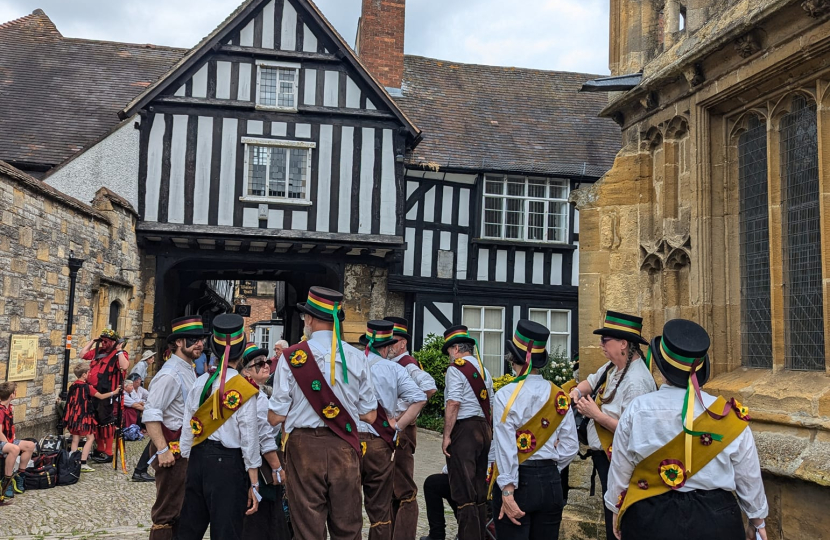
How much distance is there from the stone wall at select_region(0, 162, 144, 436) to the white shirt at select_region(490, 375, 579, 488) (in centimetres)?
694

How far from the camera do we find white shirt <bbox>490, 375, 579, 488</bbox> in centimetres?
440

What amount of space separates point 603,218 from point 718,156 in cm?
104

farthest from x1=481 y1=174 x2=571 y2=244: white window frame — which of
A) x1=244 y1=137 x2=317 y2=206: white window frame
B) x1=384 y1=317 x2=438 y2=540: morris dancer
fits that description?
x1=384 y1=317 x2=438 y2=540: morris dancer

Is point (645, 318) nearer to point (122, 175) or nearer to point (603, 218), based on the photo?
point (603, 218)

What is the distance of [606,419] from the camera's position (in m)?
4.14

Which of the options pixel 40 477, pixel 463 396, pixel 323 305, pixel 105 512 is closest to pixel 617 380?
pixel 323 305

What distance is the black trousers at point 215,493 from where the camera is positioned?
447 cm

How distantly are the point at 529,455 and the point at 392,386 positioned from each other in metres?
1.56

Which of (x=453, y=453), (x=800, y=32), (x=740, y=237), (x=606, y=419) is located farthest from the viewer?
(x=453, y=453)

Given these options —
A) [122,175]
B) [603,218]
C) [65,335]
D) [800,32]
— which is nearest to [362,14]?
[122,175]

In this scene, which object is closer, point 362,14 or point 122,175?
point 122,175

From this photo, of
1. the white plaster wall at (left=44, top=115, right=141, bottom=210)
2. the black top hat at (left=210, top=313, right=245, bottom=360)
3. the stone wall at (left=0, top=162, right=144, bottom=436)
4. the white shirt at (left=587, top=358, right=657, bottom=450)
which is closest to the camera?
the white shirt at (left=587, top=358, right=657, bottom=450)

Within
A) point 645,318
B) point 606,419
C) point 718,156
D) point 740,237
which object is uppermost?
point 718,156

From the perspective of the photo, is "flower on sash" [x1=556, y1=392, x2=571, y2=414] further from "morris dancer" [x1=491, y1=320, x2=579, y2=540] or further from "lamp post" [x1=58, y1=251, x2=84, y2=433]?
"lamp post" [x1=58, y1=251, x2=84, y2=433]
